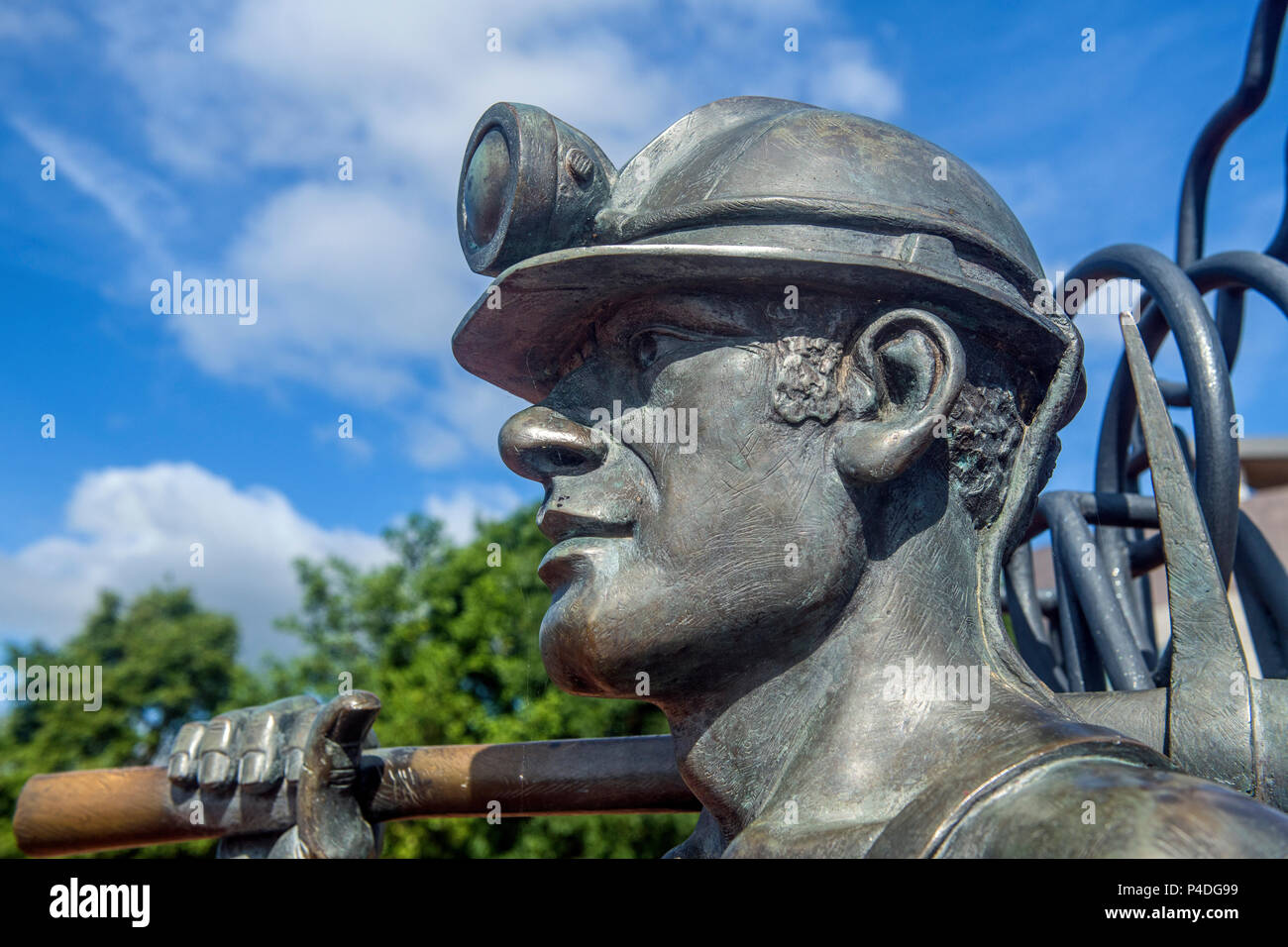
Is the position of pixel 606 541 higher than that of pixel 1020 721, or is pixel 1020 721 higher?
pixel 606 541

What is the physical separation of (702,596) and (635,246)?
830mm

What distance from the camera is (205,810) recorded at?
4055 millimetres

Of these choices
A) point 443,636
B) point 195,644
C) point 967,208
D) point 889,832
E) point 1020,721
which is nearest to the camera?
point 889,832

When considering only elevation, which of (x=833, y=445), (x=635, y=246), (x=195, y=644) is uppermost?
(x=635, y=246)

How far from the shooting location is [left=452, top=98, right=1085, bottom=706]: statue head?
269cm

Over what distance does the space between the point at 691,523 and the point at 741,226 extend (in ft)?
2.38

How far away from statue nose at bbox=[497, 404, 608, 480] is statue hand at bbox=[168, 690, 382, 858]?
47.6 inches

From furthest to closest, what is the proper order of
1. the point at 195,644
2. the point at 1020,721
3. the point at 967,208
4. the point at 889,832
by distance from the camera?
the point at 195,644
the point at 967,208
the point at 1020,721
the point at 889,832

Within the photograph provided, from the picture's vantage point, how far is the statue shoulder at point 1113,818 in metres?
1.88

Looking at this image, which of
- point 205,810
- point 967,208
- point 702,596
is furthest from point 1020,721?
point 205,810

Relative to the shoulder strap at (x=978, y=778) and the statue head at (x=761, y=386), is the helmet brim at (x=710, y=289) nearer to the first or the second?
the statue head at (x=761, y=386)

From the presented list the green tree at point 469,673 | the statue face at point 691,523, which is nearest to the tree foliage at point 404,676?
the green tree at point 469,673

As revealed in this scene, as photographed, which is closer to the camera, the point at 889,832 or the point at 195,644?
the point at 889,832
